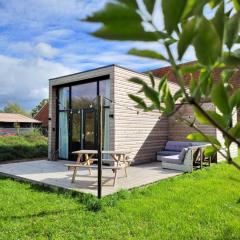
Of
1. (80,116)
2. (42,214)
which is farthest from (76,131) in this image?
(42,214)

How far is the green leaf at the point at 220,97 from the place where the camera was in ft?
1.41

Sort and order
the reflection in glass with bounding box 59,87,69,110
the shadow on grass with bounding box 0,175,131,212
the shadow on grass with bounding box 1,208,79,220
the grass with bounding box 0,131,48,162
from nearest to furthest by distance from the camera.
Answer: the shadow on grass with bounding box 1,208,79,220, the shadow on grass with bounding box 0,175,131,212, the reflection in glass with bounding box 59,87,69,110, the grass with bounding box 0,131,48,162

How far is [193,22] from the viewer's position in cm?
37

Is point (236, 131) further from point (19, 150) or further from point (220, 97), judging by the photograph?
point (19, 150)

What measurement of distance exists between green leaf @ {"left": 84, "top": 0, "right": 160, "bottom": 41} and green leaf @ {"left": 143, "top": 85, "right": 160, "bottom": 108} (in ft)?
0.30

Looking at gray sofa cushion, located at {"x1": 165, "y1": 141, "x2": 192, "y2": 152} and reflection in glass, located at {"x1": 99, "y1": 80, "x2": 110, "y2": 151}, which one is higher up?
reflection in glass, located at {"x1": 99, "y1": 80, "x2": 110, "y2": 151}

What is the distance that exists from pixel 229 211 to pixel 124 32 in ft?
17.1

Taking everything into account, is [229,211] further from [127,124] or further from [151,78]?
[127,124]

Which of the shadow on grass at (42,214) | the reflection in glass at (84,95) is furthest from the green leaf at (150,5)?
the reflection in glass at (84,95)

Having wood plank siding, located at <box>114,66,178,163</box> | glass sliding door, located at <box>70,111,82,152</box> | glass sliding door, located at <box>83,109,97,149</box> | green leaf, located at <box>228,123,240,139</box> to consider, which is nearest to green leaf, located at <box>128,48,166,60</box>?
green leaf, located at <box>228,123,240,139</box>

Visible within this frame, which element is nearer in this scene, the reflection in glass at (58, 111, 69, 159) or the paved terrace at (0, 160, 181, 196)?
the paved terrace at (0, 160, 181, 196)

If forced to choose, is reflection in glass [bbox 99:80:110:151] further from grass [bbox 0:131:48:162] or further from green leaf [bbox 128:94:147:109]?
green leaf [bbox 128:94:147:109]

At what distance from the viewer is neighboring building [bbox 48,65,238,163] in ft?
33.5

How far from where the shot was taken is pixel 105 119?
1051cm
